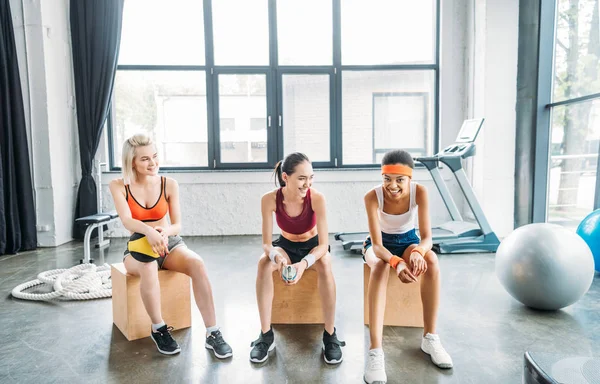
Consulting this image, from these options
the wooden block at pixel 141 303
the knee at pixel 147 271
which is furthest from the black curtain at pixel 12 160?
the knee at pixel 147 271

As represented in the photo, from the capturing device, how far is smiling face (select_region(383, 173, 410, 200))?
81.4 inches

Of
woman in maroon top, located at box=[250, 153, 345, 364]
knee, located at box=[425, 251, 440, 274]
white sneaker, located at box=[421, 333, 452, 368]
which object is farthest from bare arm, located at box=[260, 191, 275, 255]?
white sneaker, located at box=[421, 333, 452, 368]

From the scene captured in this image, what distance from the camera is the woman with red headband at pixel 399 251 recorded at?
1953mm

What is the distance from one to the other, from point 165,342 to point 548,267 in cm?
209

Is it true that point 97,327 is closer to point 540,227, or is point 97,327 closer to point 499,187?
point 540,227

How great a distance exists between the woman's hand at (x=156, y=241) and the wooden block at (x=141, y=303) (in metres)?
0.23

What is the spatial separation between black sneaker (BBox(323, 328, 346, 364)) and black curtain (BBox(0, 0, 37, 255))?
3625 millimetres

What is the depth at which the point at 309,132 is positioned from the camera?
5.47 meters

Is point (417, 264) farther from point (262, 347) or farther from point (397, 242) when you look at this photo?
point (262, 347)

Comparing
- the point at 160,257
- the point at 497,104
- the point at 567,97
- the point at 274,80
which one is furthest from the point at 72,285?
the point at 567,97

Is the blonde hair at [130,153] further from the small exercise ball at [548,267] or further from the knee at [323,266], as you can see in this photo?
the small exercise ball at [548,267]

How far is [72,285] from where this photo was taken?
306 centimetres

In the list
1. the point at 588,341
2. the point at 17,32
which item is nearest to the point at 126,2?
the point at 17,32

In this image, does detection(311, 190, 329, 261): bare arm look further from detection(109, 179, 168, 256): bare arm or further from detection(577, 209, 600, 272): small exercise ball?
detection(577, 209, 600, 272): small exercise ball
